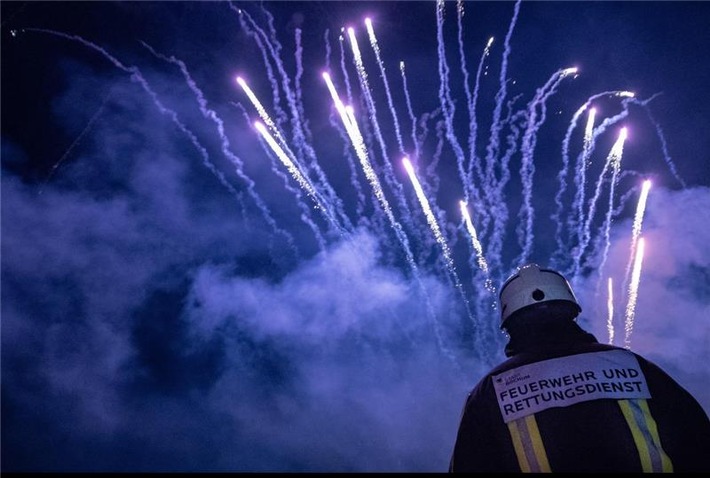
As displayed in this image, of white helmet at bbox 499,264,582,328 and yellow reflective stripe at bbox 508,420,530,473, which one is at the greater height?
white helmet at bbox 499,264,582,328

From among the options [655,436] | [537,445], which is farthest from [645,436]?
[537,445]

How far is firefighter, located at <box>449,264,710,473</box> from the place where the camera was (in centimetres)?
318

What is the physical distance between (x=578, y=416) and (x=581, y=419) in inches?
1.1

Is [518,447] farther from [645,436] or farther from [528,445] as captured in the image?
[645,436]

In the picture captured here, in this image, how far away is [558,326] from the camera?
4.07 metres

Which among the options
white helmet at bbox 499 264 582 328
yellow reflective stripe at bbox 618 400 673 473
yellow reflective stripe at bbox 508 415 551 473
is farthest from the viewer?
white helmet at bbox 499 264 582 328

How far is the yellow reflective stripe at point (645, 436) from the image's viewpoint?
3.11m

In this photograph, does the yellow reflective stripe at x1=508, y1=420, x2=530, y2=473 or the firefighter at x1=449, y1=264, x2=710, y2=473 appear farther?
the yellow reflective stripe at x1=508, y1=420, x2=530, y2=473

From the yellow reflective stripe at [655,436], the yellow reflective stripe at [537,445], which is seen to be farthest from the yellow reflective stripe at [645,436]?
the yellow reflective stripe at [537,445]

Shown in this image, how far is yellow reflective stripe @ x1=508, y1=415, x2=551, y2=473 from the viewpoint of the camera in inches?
127

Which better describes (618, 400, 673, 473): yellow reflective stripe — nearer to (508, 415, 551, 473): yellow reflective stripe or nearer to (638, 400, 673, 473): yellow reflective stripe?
(638, 400, 673, 473): yellow reflective stripe

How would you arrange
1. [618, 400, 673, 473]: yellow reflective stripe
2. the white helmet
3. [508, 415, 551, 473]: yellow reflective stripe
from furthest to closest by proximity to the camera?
the white helmet < [508, 415, 551, 473]: yellow reflective stripe < [618, 400, 673, 473]: yellow reflective stripe

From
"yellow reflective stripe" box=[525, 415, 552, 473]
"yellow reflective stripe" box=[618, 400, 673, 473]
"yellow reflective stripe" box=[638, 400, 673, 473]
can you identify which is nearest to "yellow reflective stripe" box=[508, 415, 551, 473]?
"yellow reflective stripe" box=[525, 415, 552, 473]

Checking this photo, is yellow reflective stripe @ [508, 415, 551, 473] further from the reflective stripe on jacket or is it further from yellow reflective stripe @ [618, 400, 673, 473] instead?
yellow reflective stripe @ [618, 400, 673, 473]
